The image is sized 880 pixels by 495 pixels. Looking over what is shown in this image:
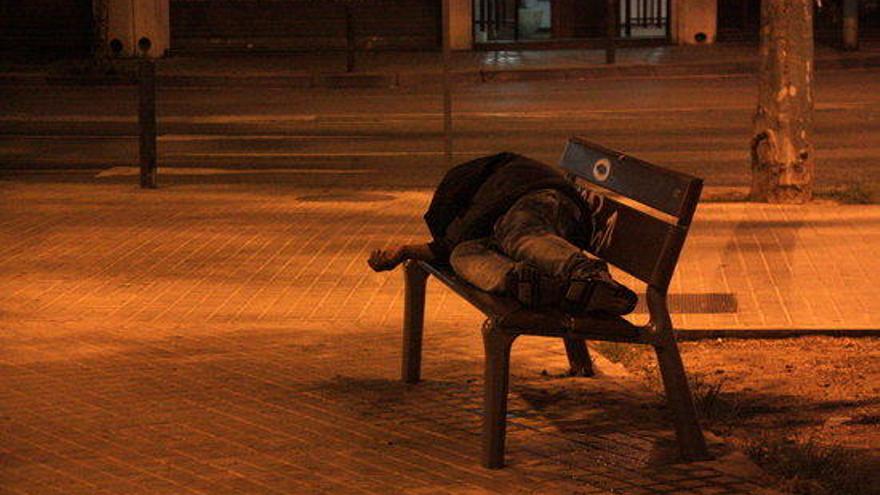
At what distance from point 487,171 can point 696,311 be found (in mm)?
2300

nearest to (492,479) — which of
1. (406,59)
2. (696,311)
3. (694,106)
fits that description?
(696,311)

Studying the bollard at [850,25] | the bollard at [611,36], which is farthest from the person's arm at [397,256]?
the bollard at [850,25]

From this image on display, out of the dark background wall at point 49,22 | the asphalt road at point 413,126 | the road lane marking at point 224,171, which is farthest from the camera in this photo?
the dark background wall at point 49,22

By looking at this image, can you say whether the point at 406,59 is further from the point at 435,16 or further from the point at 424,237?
the point at 424,237

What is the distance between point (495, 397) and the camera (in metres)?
6.01

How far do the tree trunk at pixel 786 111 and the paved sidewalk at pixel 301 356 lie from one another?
0.95 ft

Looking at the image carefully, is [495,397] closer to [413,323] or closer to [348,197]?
[413,323]

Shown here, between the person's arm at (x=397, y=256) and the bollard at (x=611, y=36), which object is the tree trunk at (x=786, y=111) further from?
the bollard at (x=611, y=36)

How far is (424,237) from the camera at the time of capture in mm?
11344

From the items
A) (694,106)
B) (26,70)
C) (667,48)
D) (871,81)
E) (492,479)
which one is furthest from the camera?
(667,48)

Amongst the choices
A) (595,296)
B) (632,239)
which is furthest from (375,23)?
(595,296)

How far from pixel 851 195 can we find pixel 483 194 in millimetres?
6586

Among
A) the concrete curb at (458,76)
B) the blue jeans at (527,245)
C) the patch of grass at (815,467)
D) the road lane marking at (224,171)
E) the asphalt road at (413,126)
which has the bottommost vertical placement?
the patch of grass at (815,467)

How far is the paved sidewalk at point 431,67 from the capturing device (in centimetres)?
2764
